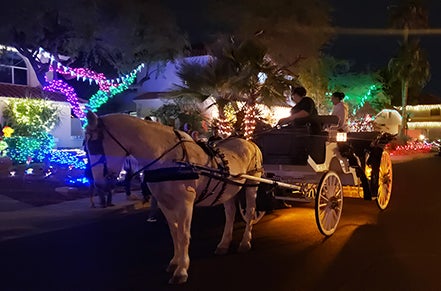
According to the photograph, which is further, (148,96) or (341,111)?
(148,96)

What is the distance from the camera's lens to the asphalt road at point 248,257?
227 inches

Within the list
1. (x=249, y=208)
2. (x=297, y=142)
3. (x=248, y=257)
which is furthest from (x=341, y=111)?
(x=248, y=257)

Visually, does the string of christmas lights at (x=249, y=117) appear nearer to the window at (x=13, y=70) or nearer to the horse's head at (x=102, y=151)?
the horse's head at (x=102, y=151)

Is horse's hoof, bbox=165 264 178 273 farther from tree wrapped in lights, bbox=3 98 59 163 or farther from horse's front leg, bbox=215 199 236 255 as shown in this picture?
tree wrapped in lights, bbox=3 98 59 163

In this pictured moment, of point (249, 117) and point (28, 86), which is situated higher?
point (28, 86)

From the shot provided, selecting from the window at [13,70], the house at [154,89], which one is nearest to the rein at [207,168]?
the window at [13,70]

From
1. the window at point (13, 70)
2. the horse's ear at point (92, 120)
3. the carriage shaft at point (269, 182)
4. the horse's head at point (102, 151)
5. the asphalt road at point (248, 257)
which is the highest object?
the window at point (13, 70)

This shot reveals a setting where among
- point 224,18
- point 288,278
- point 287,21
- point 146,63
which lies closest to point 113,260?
point 288,278

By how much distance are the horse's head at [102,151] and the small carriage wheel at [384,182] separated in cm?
682

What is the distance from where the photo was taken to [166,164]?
5617 millimetres

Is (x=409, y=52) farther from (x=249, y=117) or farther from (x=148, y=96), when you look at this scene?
(x=249, y=117)

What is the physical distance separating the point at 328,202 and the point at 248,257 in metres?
2.23

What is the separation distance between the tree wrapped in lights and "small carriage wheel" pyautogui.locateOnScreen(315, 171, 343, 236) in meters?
12.6

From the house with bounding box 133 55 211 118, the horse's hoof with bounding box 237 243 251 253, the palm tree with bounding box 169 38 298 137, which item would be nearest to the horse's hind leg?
the horse's hoof with bounding box 237 243 251 253
